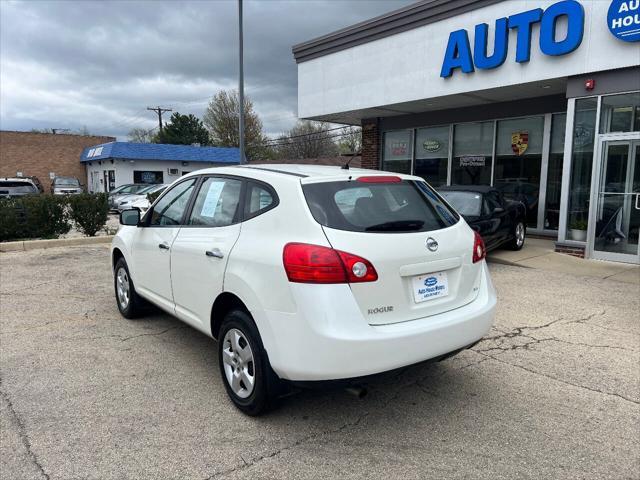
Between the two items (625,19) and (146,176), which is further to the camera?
(146,176)

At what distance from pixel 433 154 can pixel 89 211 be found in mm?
9600

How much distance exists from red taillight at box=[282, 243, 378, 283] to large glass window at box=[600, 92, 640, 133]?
8343 mm

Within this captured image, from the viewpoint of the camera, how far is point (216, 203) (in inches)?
152

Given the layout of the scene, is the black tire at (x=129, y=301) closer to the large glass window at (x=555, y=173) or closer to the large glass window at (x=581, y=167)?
the large glass window at (x=581, y=167)

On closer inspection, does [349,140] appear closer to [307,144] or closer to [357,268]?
[307,144]

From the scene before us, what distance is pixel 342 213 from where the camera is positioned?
10.0 ft

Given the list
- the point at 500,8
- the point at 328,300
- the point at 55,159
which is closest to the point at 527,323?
the point at 328,300

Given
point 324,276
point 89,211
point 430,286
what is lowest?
point 89,211

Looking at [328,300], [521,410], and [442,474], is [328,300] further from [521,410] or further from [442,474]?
[521,410]

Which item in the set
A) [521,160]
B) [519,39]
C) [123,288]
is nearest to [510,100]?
[521,160]

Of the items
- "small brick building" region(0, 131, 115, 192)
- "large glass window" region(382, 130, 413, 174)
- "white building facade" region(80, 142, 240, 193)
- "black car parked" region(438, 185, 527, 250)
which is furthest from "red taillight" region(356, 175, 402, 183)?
"small brick building" region(0, 131, 115, 192)

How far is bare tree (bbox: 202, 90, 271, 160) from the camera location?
51.3m

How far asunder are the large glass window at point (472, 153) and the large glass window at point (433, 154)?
1.13 ft

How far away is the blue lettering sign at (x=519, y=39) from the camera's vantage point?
9078 millimetres
